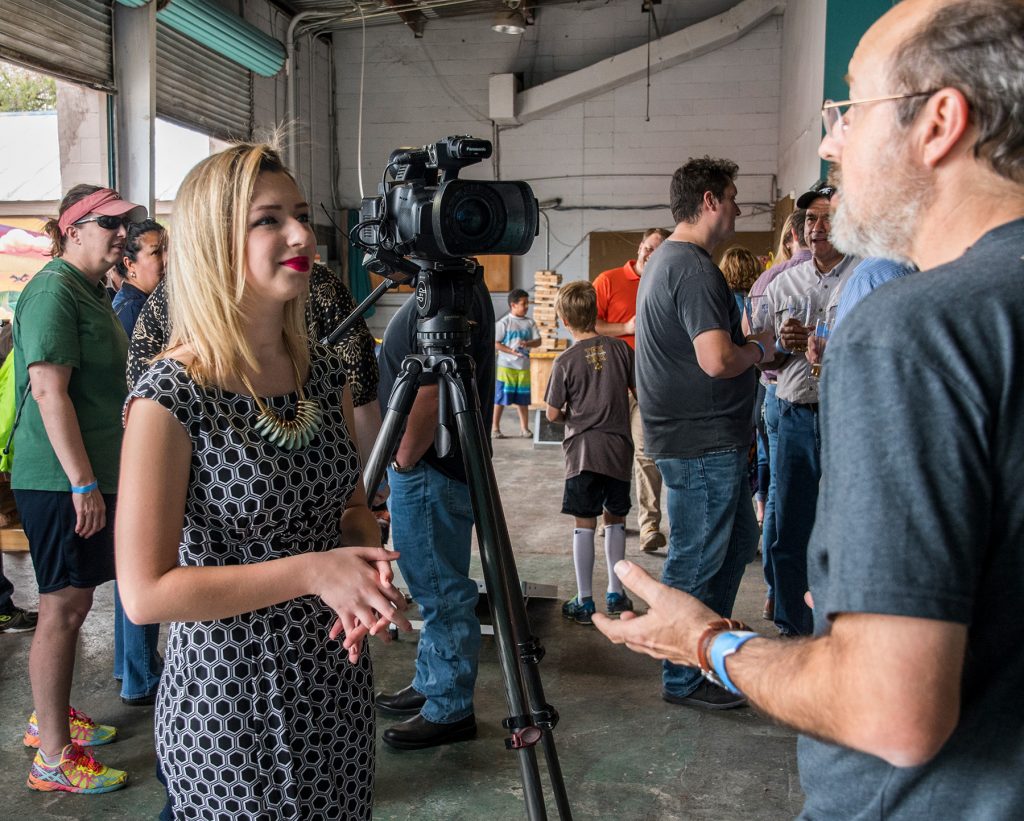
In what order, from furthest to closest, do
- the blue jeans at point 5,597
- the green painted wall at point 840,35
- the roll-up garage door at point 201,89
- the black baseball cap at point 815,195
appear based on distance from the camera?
the roll-up garage door at point 201,89 < the green painted wall at point 840,35 < the blue jeans at point 5,597 < the black baseball cap at point 815,195

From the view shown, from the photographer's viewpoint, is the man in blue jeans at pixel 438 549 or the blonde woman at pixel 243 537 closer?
the blonde woman at pixel 243 537

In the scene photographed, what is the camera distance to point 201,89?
25.2 ft

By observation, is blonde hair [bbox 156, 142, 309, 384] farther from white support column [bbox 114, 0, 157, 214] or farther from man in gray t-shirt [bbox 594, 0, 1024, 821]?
white support column [bbox 114, 0, 157, 214]

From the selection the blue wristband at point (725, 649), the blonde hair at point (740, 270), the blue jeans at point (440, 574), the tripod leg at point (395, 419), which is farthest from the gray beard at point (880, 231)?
the blonde hair at point (740, 270)

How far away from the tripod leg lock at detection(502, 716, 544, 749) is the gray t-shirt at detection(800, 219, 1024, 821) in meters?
1.02

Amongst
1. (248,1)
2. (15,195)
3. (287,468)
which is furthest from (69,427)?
(248,1)

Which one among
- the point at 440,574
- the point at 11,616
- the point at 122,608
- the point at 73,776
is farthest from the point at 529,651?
the point at 11,616

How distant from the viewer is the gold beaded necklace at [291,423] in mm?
1412

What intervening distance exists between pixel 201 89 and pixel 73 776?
255 inches

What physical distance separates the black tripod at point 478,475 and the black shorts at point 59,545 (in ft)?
3.73

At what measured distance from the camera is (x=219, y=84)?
8031mm

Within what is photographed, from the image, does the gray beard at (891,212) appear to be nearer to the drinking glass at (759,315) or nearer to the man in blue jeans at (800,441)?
the man in blue jeans at (800,441)

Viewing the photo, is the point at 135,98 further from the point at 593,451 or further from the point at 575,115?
the point at 575,115

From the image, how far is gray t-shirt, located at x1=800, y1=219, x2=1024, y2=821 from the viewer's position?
0.69 metres
